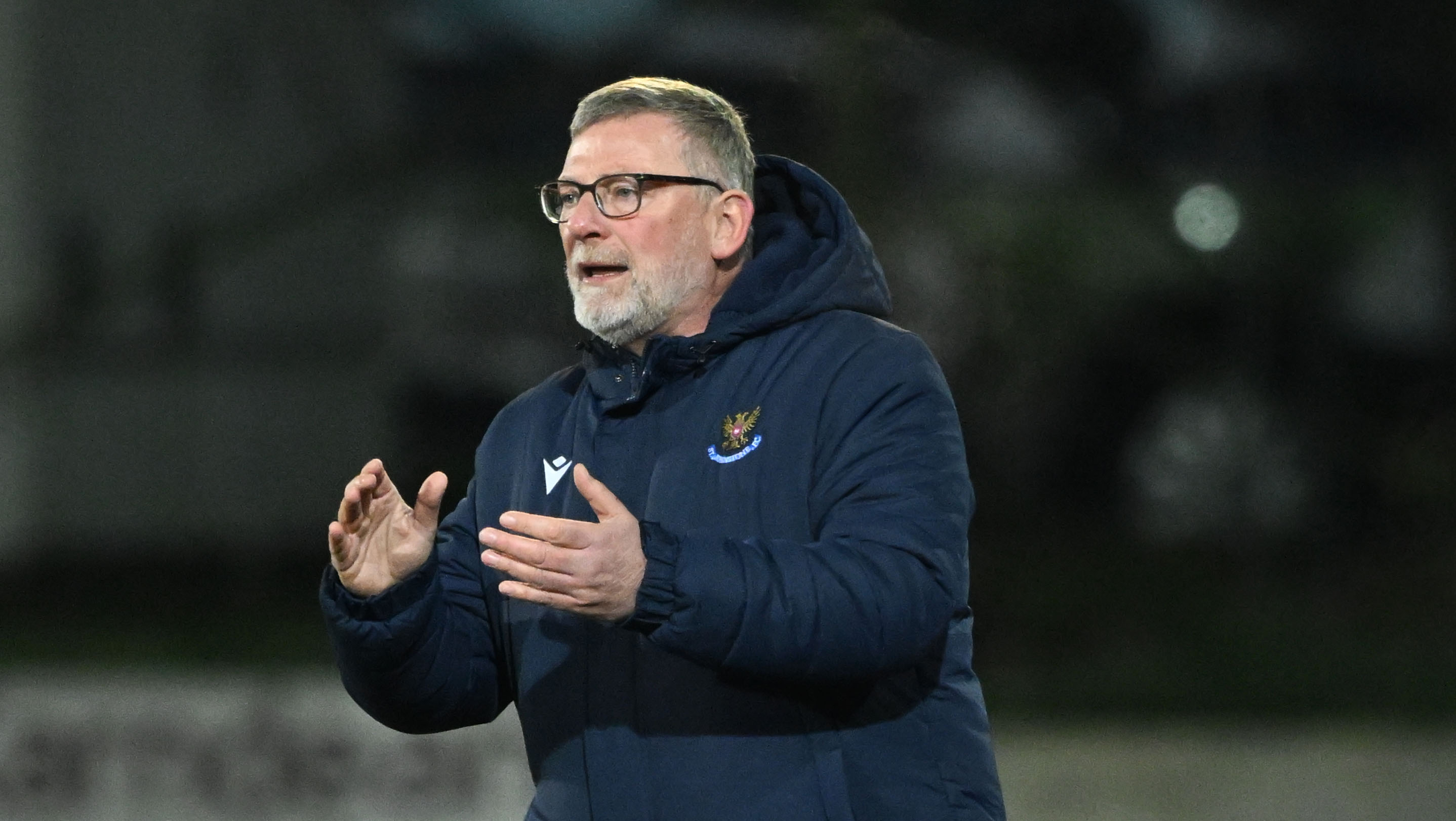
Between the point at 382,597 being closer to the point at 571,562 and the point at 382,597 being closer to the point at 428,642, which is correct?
the point at 428,642

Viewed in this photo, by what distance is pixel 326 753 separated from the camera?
413 cm

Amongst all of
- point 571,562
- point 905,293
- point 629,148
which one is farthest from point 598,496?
point 905,293

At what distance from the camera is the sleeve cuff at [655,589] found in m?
1.54

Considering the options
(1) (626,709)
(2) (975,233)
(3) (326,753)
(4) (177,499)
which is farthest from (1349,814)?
(4) (177,499)

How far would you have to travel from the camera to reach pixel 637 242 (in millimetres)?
2033

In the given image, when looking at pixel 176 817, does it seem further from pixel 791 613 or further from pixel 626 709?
pixel 791 613

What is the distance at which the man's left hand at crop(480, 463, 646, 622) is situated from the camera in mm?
1496

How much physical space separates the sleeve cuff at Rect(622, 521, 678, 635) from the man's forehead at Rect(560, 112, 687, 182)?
25.7 inches

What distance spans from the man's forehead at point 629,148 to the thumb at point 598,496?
0.61 m

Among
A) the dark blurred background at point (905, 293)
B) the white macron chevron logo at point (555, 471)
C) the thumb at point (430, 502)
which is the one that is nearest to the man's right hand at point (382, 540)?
the thumb at point (430, 502)

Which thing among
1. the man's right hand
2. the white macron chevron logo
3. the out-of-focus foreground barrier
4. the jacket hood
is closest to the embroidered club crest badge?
the jacket hood

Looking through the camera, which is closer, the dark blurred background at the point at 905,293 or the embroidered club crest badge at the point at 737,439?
the embroidered club crest badge at the point at 737,439

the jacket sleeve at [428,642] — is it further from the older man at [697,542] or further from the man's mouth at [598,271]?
the man's mouth at [598,271]

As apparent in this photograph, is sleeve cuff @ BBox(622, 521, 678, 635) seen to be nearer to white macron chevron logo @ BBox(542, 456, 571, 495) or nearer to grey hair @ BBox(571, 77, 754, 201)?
white macron chevron logo @ BBox(542, 456, 571, 495)
